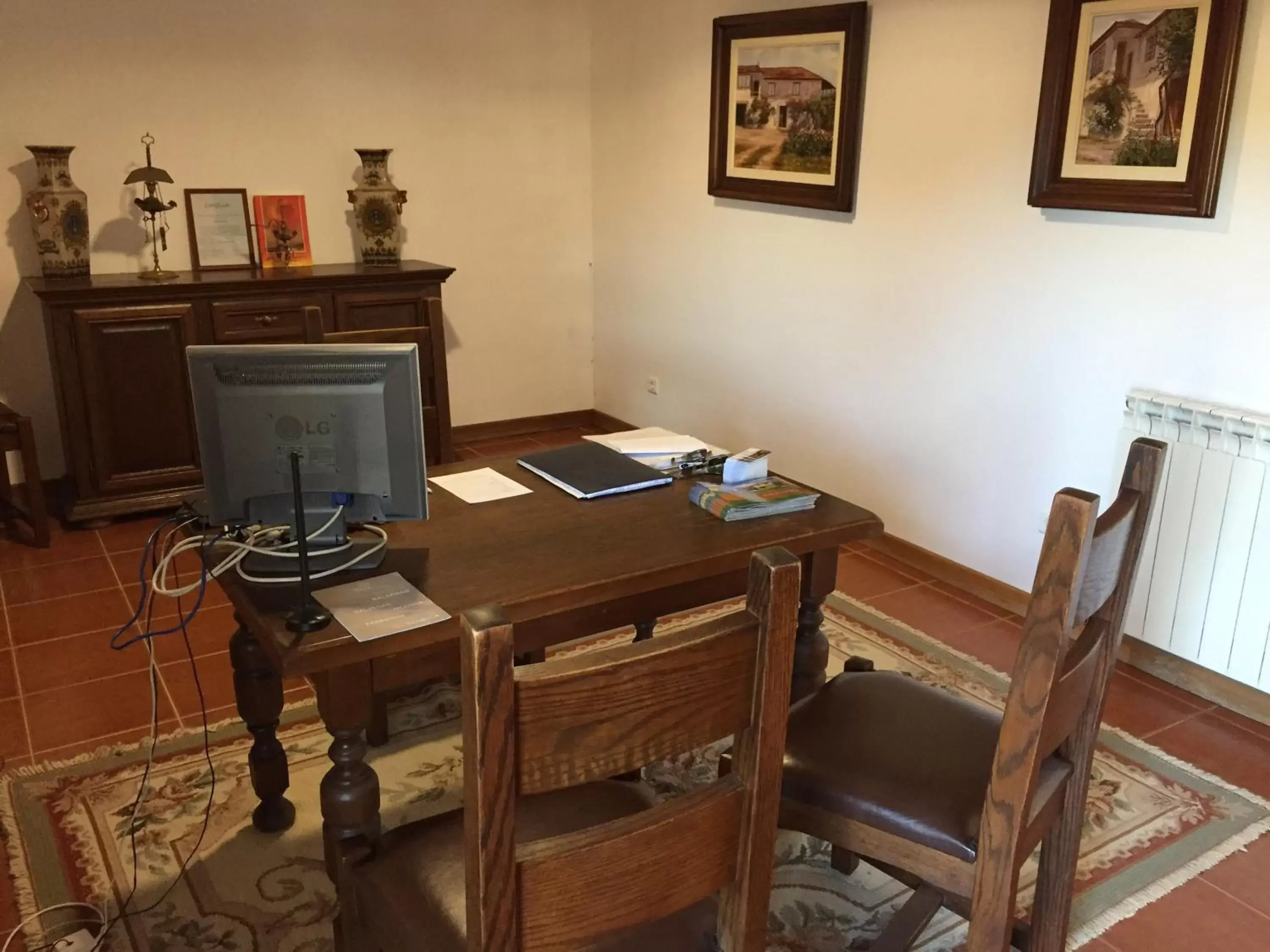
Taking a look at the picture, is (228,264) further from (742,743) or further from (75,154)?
(742,743)

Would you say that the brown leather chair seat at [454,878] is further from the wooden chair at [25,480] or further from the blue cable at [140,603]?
the wooden chair at [25,480]

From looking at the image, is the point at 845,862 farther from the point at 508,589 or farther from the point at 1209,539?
the point at 1209,539

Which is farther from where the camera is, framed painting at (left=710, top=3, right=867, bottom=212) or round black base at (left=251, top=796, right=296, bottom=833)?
framed painting at (left=710, top=3, right=867, bottom=212)

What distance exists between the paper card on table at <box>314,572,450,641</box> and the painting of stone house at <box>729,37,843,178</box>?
274 centimetres

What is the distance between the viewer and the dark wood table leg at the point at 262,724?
2.13 m

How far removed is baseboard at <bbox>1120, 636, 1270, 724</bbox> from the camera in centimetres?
280

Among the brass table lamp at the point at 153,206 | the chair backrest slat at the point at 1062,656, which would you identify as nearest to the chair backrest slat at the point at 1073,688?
the chair backrest slat at the point at 1062,656

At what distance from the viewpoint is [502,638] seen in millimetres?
976

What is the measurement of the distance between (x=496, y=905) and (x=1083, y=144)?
274 centimetres

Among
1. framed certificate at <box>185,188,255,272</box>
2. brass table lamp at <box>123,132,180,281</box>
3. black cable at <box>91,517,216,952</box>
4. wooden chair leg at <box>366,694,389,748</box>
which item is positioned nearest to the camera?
black cable at <box>91,517,216,952</box>

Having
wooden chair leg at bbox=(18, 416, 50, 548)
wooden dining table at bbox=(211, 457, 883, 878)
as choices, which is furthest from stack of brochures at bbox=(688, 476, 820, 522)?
wooden chair leg at bbox=(18, 416, 50, 548)

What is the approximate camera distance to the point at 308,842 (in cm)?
224

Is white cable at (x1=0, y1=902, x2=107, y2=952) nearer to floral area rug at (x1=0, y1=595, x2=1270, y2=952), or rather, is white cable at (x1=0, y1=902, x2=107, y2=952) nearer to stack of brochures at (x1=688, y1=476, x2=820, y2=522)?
floral area rug at (x1=0, y1=595, x2=1270, y2=952)

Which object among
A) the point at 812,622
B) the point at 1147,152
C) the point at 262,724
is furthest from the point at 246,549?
the point at 1147,152
